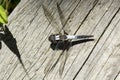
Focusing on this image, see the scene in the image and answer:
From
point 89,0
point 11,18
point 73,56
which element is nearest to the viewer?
point 73,56

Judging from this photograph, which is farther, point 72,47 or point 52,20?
point 52,20

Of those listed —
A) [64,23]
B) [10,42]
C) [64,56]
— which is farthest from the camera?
[10,42]

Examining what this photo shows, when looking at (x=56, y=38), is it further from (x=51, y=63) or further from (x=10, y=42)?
(x=10, y=42)

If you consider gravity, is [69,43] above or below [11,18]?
below

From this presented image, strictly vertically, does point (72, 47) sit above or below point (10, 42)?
below

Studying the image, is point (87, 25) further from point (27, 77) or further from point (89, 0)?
point (27, 77)

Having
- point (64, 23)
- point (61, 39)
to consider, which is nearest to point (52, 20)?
point (64, 23)

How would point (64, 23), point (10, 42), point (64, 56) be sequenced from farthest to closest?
point (10, 42), point (64, 23), point (64, 56)

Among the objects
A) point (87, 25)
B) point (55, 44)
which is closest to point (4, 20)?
point (55, 44)
